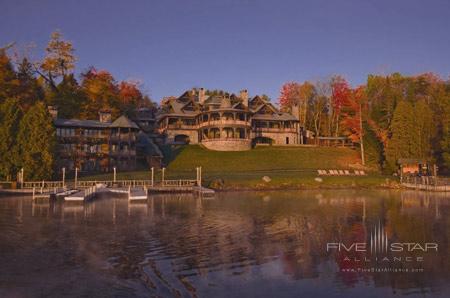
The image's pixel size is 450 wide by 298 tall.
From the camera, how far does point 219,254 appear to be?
1617 cm

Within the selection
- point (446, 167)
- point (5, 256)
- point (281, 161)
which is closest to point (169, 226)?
point (5, 256)

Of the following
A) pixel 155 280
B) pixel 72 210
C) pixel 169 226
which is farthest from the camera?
pixel 72 210

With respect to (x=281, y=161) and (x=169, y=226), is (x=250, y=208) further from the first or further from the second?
(x=281, y=161)

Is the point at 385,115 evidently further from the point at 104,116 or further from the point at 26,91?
the point at 26,91

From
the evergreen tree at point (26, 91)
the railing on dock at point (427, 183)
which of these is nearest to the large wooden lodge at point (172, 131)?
the evergreen tree at point (26, 91)

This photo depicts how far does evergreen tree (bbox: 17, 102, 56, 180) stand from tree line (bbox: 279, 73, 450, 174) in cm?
4877

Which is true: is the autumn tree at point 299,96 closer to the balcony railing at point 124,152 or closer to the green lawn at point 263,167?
the green lawn at point 263,167

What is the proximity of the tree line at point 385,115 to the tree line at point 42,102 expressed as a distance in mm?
40122

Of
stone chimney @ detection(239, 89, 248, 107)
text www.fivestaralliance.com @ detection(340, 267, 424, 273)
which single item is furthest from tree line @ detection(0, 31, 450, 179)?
text www.fivestaralliance.com @ detection(340, 267, 424, 273)

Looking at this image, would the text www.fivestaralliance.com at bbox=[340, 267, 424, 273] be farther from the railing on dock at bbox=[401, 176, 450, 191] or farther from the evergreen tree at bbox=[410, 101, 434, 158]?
the evergreen tree at bbox=[410, 101, 434, 158]

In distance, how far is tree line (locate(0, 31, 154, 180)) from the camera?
4534 centimetres

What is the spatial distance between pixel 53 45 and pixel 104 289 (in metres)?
75.2

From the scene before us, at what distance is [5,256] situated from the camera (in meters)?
15.9

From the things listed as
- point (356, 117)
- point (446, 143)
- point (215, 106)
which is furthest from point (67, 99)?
point (446, 143)
